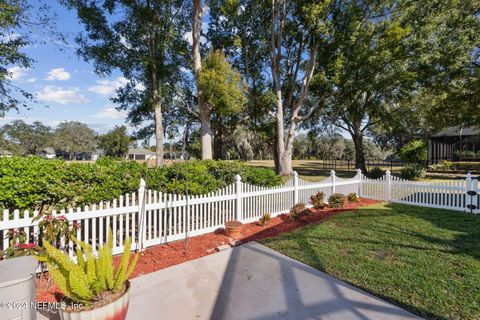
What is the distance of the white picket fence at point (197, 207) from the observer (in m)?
3.52

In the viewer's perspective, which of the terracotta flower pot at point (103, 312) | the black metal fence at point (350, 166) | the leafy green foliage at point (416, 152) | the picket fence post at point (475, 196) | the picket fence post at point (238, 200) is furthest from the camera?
the black metal fence at point (350, 166)

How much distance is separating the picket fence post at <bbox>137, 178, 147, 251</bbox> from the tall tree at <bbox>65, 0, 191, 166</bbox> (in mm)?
5934

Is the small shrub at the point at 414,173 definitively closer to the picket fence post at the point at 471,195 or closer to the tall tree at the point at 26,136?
the picket fence post at the point at 471,195

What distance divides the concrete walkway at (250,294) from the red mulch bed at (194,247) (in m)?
0.31

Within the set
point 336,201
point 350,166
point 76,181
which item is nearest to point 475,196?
point 336,201

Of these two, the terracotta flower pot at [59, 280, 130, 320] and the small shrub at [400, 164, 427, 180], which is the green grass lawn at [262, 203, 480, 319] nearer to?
the terracotta flower pot at [59, 280, 130, 320]

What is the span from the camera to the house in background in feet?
69.8

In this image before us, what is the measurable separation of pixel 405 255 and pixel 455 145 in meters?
28.7

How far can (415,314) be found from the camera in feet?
8.06

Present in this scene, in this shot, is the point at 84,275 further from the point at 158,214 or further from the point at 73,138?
the point at 73,138

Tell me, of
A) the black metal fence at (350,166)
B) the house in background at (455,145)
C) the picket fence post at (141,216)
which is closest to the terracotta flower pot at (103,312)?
the picket fence post at (141,216)

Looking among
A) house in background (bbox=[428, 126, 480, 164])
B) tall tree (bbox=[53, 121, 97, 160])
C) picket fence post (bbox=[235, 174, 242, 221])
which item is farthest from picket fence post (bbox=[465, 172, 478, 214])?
tall tree (bbox=[53, 121, 97, 160])

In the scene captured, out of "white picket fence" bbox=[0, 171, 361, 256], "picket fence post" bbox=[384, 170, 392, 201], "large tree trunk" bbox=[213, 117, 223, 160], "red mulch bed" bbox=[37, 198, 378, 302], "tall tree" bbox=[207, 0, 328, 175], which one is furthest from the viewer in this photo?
"large tree trunk" bbox=[213, 117, 223, 160]

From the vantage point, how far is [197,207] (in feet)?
15.9
